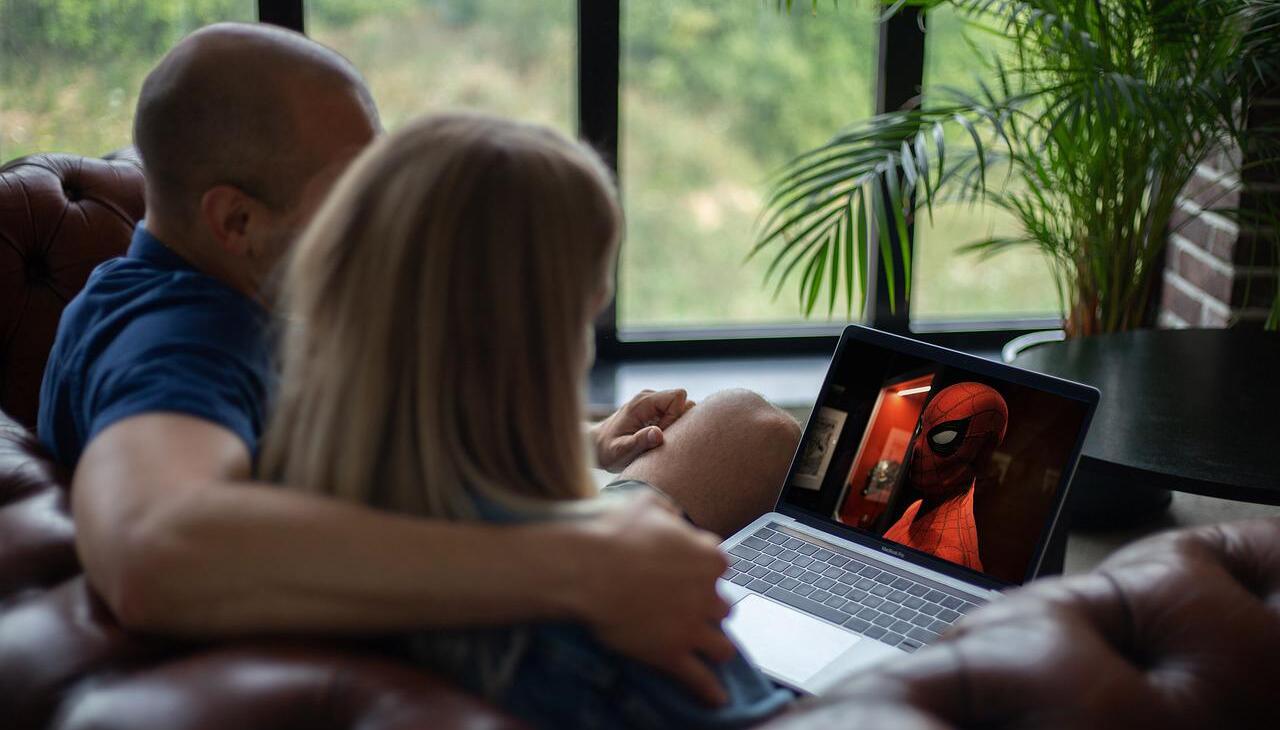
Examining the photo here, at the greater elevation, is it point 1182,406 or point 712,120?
point 712,120

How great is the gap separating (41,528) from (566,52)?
2.06 metres

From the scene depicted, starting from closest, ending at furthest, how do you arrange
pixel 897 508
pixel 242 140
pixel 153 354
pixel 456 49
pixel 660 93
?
pixel 153 354 < pixel 242 140 < pixel 897 508 < pixel 456 49 < pixel 660 93

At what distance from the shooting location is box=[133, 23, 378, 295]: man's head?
3.68ft

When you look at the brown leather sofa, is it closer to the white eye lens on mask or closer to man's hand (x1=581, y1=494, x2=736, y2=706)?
man's hand (x1=581, y1=494, x2=736, y2=706)

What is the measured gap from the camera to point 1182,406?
5.83 feet

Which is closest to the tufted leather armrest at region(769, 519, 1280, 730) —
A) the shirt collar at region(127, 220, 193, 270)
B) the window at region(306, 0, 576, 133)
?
the shirt collar at region(127, 220, 193, 270)

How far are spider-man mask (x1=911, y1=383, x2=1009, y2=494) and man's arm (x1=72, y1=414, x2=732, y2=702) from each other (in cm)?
61

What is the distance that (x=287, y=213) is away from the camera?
115cm

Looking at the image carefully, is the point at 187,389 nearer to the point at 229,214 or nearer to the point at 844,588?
the point at 229,214

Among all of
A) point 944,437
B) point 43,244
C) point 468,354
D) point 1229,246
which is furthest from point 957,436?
point 1229,246

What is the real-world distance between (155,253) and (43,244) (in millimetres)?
555

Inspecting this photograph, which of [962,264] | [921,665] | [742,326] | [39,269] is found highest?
[39,269]

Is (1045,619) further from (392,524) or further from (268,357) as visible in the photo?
(268,357)

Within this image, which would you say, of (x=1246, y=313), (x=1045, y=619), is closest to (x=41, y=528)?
(x=1045, y=619)
